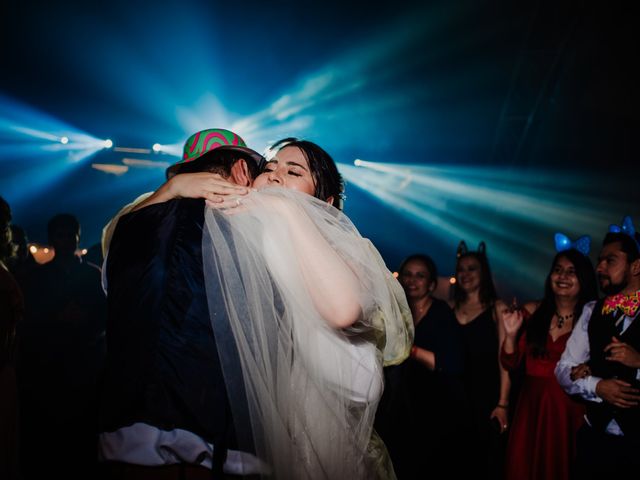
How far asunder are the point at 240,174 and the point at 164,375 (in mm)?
721

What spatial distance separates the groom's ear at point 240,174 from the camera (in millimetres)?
1410

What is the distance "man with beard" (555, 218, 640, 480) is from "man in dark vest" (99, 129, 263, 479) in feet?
7.36

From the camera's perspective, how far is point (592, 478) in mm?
2352

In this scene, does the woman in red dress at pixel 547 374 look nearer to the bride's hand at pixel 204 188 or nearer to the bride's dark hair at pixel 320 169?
the bride's dark hair at pixel 320 169

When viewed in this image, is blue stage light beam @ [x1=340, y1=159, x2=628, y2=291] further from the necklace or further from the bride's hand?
the bride's hand

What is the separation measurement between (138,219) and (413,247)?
428 inches

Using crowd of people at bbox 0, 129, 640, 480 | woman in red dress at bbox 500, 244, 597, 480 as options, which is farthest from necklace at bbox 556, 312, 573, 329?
crowd of people at bbox 0, 129, 640, 480

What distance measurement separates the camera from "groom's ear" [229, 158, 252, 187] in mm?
1410

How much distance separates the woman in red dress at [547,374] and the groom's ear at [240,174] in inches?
108

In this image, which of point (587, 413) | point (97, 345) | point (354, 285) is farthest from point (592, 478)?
point (97, 345)

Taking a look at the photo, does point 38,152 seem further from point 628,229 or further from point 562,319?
point 628,229

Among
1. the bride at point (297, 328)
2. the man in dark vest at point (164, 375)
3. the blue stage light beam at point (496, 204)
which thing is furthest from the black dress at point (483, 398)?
the blue stage light beam at point (496, 204)

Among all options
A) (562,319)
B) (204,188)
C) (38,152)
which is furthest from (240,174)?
(38,152)

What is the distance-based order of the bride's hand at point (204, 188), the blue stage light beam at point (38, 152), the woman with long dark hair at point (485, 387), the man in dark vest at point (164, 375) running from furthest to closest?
the blue stage light beam at point (38, 152) < the woman with long dark hair at point (485, 387) < the bride's hand at point (204, 188) < the man in dark vest at point (164, 375)
